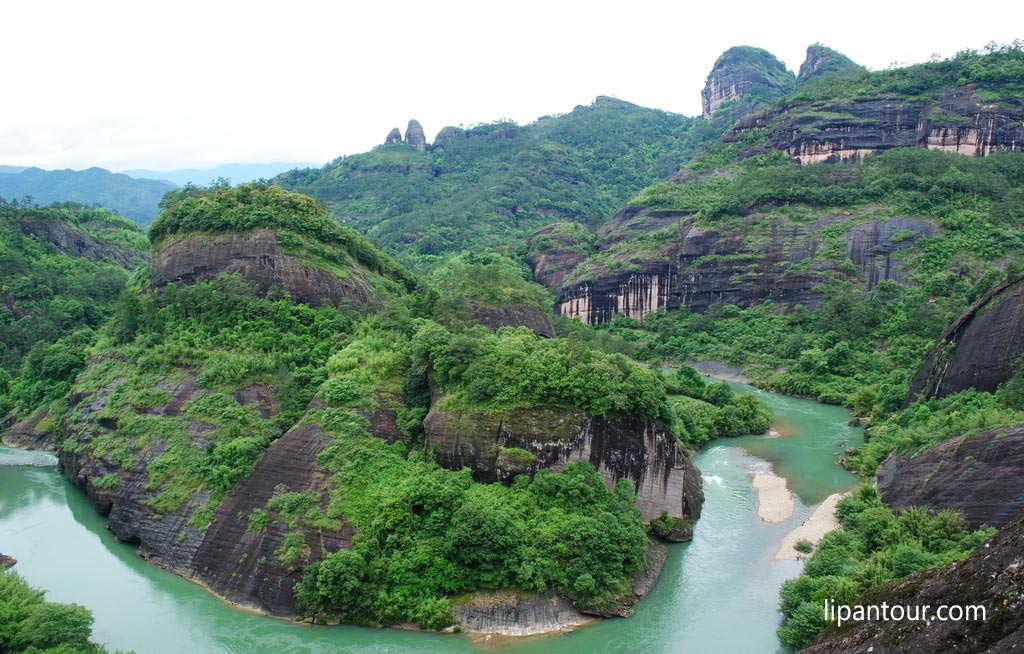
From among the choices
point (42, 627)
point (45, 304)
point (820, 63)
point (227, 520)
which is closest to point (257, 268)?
point (227, 520)

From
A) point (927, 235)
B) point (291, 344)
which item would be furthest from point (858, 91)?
point (291, 344)

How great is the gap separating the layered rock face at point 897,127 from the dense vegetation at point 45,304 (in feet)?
236

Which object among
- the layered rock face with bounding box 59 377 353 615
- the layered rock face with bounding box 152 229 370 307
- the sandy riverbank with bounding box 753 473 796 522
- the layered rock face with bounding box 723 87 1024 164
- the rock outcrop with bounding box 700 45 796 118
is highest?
the rock outcrop with bounding box 700 45 796 118

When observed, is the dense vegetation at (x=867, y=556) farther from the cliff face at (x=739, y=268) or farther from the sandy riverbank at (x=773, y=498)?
the cliff face at (x=739, y=268)

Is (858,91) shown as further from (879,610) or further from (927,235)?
(879,610)

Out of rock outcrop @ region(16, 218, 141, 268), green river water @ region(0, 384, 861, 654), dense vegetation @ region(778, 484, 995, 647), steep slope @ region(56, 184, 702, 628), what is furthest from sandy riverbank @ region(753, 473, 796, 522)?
rock outcrop @ region(16, 218, 141, 268)

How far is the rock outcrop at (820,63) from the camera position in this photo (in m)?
140

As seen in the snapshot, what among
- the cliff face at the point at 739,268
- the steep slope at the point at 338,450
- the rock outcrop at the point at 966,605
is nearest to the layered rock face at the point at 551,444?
the steep slope at the point at 338,450

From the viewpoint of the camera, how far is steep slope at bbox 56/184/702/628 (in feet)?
74.5

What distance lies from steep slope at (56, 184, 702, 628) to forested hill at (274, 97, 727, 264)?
207ft

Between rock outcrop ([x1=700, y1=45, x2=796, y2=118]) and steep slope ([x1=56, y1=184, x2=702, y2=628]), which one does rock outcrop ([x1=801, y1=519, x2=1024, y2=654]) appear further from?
rock outcrop ([x1=700, y1=45, x2=796, y2=118])

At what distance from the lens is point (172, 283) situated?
39.3 metres

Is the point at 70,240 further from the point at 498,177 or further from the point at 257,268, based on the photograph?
the point at 498,177

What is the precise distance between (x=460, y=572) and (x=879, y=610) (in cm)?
1227
